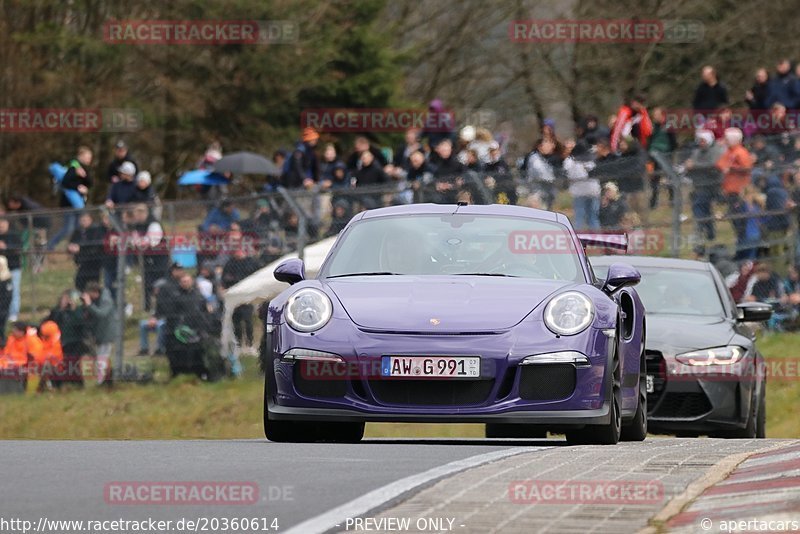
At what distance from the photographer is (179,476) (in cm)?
760

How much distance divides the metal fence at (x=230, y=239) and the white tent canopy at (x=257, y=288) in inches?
4.3

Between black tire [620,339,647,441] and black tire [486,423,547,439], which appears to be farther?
black tire [486,423,547,439]

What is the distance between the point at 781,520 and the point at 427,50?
4159cm

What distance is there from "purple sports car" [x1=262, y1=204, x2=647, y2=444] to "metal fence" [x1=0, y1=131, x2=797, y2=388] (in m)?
10.4

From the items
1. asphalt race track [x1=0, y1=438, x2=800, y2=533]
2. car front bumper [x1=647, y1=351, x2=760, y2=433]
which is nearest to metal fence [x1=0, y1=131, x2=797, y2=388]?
car front bumper [x1=647, y1=351, x2=760, y2=433]

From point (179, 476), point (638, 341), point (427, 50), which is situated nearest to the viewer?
point (179, 476)

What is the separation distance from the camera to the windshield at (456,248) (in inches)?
423

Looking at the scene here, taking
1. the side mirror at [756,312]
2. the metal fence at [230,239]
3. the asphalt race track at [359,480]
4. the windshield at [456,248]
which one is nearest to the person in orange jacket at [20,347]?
the metal fence at [230,239]

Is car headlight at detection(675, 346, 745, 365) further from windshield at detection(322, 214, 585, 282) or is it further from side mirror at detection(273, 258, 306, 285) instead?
side mirror at detection(273, 258, 306, 285)

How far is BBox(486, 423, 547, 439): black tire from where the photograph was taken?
1386cm

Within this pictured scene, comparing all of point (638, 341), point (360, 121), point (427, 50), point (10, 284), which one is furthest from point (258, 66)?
point (638, 341)

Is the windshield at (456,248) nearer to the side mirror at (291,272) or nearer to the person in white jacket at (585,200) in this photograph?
the side mirror at (291,272)

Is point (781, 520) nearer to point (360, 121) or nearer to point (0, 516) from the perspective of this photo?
point (0, 516)

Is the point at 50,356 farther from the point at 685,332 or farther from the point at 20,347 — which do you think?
the point at 685,332
